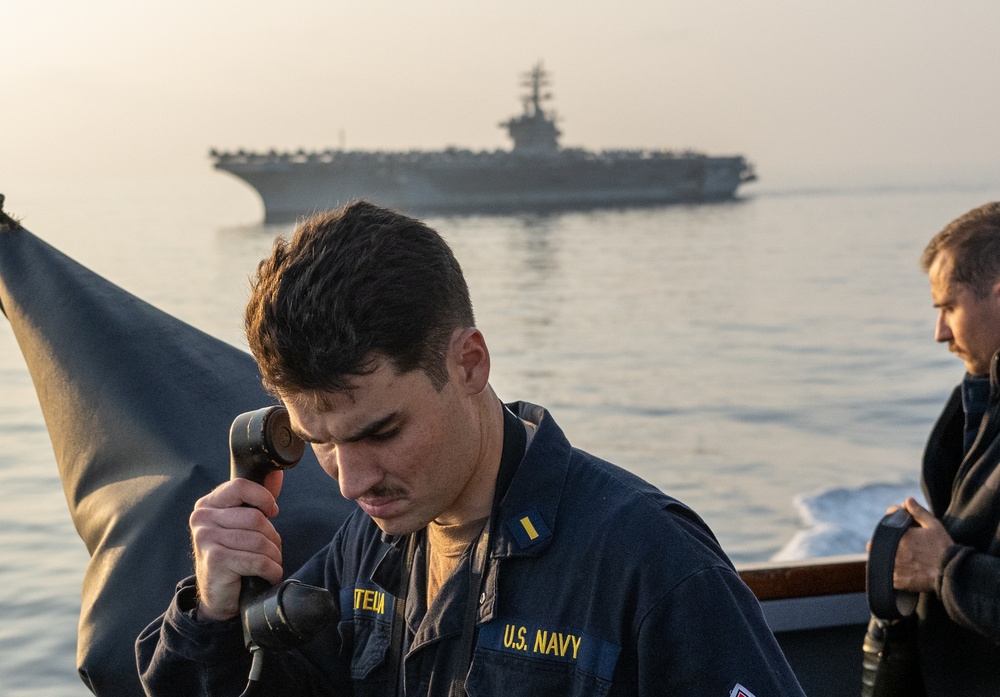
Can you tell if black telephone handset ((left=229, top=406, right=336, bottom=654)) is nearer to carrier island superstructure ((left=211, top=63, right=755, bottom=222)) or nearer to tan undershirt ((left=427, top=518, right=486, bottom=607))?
tan undershirt ((left=427, top=518, right=486, bottom=607))

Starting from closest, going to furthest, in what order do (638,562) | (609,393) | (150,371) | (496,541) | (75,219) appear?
(638,562) < (496,541) < (150,371) < (609,393) < (75,219)

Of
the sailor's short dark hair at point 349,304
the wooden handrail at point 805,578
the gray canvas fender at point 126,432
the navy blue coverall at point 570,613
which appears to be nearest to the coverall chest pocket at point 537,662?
the navy blue coverall at point 570,613

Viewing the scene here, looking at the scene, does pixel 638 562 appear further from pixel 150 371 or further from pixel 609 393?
pixel 609 393

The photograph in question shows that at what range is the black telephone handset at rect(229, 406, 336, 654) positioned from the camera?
160cm

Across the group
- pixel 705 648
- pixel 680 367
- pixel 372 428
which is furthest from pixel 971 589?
pixel 680 367

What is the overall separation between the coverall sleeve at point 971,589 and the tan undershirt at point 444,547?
4.27 feet

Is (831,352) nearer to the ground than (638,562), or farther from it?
nearer to the ground

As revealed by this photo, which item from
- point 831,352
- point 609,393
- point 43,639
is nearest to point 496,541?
point 43,639

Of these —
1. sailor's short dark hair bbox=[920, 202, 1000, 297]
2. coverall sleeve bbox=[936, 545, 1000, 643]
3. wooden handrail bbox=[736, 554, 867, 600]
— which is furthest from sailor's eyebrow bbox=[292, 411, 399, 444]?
wooden handrail bbox=[736, 554, 867, 600]

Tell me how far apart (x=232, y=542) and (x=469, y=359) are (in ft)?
1.48

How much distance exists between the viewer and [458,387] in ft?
4.99

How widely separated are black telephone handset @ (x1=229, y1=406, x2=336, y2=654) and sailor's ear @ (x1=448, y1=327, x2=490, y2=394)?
37 cm

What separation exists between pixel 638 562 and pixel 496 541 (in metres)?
0.21

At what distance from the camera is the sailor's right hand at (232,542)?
1653 mm
